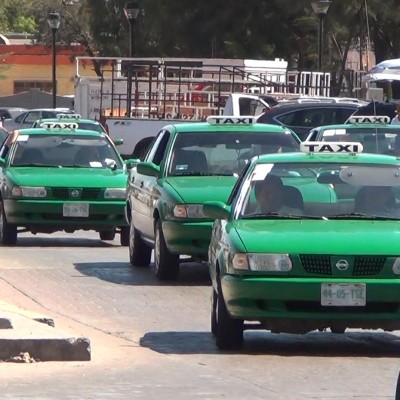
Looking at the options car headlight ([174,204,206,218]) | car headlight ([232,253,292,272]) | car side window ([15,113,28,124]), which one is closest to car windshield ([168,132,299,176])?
car headlight ([174,204,206,218])

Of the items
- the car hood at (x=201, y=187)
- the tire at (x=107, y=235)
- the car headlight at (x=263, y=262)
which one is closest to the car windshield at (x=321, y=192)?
the car headlight at (x=263, y=262)

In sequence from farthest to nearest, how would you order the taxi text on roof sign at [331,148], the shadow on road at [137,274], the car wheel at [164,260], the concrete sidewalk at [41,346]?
the shadow on road at [137,274], the car wheel at [164,260], the taxi text on roof sign at [331,148], the concrete sidewalk at [41,346]

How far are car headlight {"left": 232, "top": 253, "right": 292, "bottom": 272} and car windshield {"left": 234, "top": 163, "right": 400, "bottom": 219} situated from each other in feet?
2.75

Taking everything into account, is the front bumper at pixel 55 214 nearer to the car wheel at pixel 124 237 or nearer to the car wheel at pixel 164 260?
the car wheel at pixel 124 237

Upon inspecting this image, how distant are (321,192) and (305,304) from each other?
1.45 m

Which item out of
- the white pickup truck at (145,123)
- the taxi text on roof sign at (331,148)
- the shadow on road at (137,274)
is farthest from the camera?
the white pickup truck at (145,123)

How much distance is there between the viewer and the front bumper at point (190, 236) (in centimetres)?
1473

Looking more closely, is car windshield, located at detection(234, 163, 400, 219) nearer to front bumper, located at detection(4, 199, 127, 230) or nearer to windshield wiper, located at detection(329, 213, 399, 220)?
windshield wiper, located at detection(329, 213, 399, 220)

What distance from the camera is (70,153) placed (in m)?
20.3

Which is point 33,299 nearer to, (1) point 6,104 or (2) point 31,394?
(2) point 31,394

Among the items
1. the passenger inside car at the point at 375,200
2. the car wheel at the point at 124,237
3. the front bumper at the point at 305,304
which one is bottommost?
the car wheel at the point at 124,237

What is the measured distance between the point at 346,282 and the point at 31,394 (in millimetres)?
2580

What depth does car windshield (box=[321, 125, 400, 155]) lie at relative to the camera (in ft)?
61.3

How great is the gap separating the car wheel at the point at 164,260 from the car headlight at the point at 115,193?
12.5 feet
